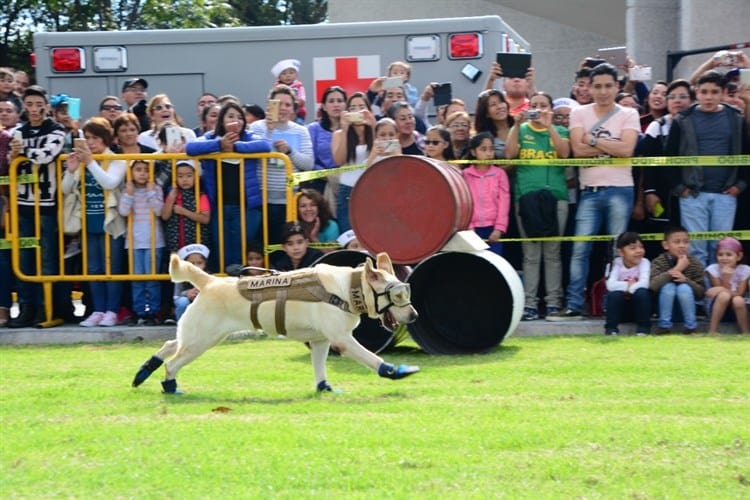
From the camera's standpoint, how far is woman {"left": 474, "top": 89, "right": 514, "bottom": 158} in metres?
13.0

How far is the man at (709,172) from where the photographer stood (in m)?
12.5

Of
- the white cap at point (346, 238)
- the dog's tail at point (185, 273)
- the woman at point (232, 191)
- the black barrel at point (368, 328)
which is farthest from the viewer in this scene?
the woman at point (232, 191)

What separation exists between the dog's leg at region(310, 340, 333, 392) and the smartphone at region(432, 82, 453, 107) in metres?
5.73

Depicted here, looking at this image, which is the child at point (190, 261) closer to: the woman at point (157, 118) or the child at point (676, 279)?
the woman at point (157, 118)

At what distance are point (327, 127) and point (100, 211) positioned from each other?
8.48ft

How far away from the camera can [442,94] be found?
14.2m

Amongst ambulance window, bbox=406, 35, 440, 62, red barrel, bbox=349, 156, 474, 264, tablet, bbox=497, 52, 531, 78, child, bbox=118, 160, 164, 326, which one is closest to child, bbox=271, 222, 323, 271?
red barrel, bbox=349, 156, 474, 264

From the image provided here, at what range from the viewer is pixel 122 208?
1302 cm

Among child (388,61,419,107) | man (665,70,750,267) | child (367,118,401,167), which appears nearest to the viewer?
child (367,118,401,167)

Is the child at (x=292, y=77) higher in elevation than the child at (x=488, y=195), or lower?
higher

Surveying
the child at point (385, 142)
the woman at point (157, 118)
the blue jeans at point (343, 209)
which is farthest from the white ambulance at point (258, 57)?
the child at point (385, 142)

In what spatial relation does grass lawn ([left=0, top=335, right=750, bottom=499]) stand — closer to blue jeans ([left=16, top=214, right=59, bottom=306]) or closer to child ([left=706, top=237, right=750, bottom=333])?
child ([left=706, top=237, right=750, bottom=333])

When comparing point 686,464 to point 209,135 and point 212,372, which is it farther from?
point 209,135

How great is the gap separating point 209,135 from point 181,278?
13.9ft
